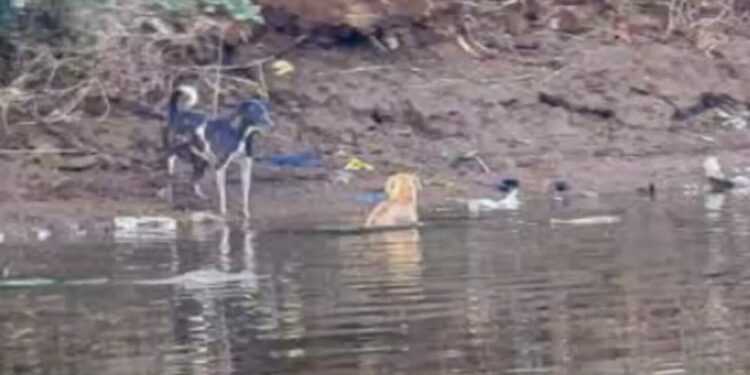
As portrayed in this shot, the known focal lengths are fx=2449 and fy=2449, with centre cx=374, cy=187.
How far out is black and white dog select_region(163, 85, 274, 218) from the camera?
17.9 meters

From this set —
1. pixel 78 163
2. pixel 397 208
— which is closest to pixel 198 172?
pixel 78 163

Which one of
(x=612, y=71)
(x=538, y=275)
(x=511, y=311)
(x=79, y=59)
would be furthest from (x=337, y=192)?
(x=511, y=311)

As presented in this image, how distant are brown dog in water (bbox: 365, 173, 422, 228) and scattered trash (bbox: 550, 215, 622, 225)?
38.7 inches

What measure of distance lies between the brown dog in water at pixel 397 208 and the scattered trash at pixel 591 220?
98 centimetres

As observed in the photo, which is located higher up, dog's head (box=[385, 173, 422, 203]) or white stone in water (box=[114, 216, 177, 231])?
dog's head (box=[385, 173, 422, 203])

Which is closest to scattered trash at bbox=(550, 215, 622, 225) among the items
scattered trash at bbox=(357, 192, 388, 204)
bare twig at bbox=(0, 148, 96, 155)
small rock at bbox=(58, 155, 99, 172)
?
scattered trash at bbox=(357, 192, 388, 204)

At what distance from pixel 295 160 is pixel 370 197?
102 cm

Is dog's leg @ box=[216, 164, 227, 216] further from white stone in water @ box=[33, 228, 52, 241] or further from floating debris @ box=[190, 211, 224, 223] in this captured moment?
white stone in water @ box=[33, 228, 52, 241]

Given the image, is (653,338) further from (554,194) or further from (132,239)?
(554,194)

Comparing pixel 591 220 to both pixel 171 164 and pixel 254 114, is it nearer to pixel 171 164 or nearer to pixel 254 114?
pixel 254 114

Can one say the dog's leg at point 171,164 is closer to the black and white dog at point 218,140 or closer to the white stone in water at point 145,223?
the black and white dog at point 218,140

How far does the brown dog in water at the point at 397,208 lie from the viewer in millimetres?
15927

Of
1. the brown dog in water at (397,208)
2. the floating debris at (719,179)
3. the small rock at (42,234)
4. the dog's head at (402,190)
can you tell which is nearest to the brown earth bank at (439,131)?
the floating debris at (719,179)

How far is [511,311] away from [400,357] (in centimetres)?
154
